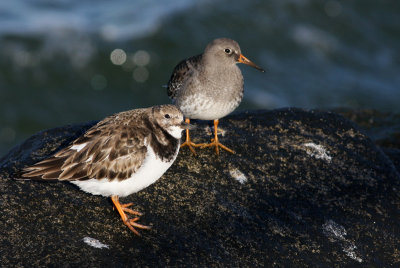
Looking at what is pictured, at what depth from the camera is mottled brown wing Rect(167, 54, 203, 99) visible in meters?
7.44

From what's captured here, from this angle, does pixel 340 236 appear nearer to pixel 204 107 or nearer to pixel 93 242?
pixel 204 107

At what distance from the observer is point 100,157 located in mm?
5348

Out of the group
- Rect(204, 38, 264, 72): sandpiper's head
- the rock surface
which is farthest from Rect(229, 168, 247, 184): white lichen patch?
Rect(204, 38, 264, 72): sandpiper's head

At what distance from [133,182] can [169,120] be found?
0.93 meters

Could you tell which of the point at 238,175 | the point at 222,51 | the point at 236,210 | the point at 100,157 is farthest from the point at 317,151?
the point at 100,157

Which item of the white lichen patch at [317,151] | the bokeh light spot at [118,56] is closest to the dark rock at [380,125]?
the white lichen patch at [317,151]

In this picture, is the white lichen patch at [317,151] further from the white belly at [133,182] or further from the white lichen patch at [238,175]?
the white belly at [133,182]

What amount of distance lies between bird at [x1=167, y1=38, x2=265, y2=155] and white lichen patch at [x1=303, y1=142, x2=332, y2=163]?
3.77 feet

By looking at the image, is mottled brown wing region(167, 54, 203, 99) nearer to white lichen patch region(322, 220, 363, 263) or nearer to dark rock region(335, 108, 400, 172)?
white lichen patch region(322, 220, 363, 263)

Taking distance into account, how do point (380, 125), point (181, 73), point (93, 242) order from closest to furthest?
point (93, 242) < point (181, 73) < point (380, 125)

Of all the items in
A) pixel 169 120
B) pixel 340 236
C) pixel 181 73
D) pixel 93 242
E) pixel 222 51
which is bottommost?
pixel 340 236

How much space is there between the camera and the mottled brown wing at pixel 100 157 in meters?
5.26

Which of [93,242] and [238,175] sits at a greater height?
[238,175]

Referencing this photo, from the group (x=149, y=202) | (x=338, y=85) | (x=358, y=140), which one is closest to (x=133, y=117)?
(x=149, y=202)
